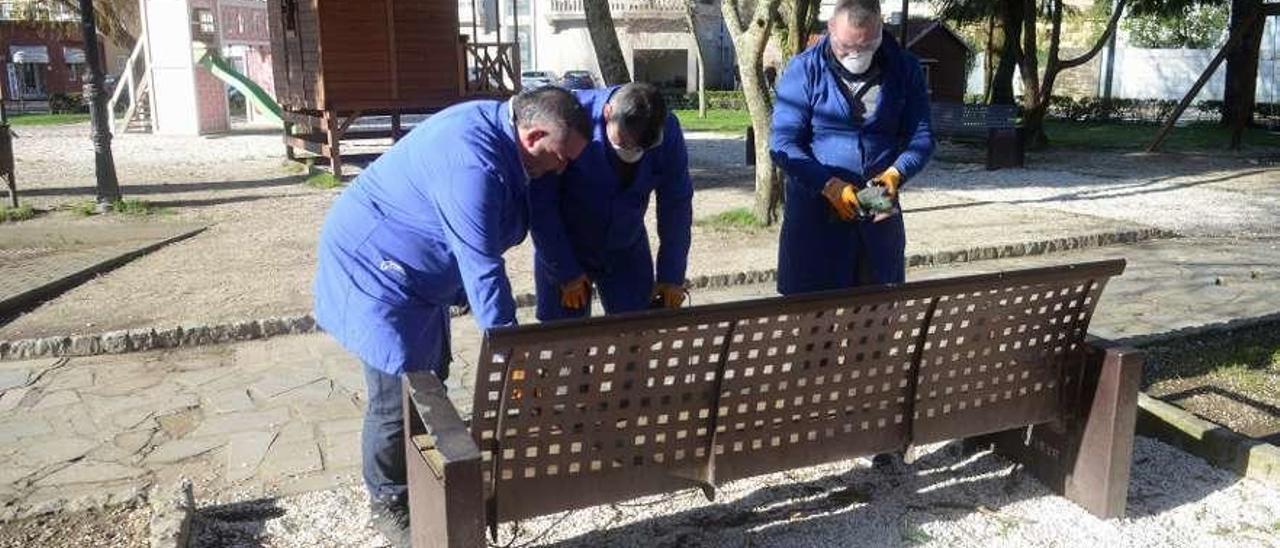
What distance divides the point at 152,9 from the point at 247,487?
21.0 m

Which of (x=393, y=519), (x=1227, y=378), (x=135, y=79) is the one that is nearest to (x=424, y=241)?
(x=393, y=519)

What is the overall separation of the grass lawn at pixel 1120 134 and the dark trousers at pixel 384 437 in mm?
15243

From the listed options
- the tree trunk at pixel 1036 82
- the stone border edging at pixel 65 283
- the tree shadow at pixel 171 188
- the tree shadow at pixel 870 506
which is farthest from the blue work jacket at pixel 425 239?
the tree trunk at pixel 1036 82

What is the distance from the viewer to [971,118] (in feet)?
58.2

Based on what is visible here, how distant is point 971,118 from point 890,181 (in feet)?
49.0

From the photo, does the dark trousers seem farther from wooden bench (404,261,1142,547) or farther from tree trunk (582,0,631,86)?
tree trunk (582,0,631,86)

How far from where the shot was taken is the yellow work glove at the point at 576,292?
140 inches

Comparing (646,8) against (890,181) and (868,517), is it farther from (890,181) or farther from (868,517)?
(868,517)

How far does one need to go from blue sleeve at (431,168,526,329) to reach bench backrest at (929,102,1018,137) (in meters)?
14.2

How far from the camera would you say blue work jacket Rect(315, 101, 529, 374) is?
2.66 metres

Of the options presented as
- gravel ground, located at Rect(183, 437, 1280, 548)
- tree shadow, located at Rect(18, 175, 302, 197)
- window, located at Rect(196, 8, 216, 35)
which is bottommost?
gravel ground, located at Rect(183, 437, 1280, 548)

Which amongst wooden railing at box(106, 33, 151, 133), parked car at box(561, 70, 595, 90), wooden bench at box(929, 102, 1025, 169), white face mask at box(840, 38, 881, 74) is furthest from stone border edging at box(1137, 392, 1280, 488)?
wooden railing at box(106, 33, 151, 133)

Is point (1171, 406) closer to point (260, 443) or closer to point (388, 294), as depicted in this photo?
point (388, 294)

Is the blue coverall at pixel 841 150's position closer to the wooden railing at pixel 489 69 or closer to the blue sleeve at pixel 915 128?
the blue sleeve at pixel 915 128
